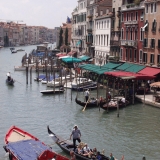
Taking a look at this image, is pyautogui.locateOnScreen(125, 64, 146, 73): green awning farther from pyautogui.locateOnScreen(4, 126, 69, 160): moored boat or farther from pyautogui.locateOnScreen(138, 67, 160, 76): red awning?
pyautogui.locateOnScreen(4, 126, 69, 160): moored boat

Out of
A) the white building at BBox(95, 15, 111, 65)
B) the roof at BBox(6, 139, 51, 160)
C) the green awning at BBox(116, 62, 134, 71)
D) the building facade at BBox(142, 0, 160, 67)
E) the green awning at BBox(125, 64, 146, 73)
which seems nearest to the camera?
the roof at BBox(6, 139, 51, 160)

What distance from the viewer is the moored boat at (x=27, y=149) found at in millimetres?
11523

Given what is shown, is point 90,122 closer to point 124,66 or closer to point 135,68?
point 135,68

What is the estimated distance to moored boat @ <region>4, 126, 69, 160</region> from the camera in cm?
1152

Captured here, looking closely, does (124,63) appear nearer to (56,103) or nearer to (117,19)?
(117,19)

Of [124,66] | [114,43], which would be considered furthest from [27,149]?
[114,43]

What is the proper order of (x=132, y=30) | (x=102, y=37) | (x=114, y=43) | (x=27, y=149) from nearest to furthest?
(x=27, y=149)
(x=132, y=30)
(x=114, y=43)
(x=102, y=37)

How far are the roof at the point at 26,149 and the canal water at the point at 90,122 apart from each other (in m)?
0.82

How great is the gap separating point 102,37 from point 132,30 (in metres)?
8.63

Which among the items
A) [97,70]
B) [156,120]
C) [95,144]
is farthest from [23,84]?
[95,144]

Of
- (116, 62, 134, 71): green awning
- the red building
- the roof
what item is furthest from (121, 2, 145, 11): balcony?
the roof

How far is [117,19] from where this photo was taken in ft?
106

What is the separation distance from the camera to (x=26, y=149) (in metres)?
12.5

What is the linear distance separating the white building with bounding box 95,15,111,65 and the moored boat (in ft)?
71.5
